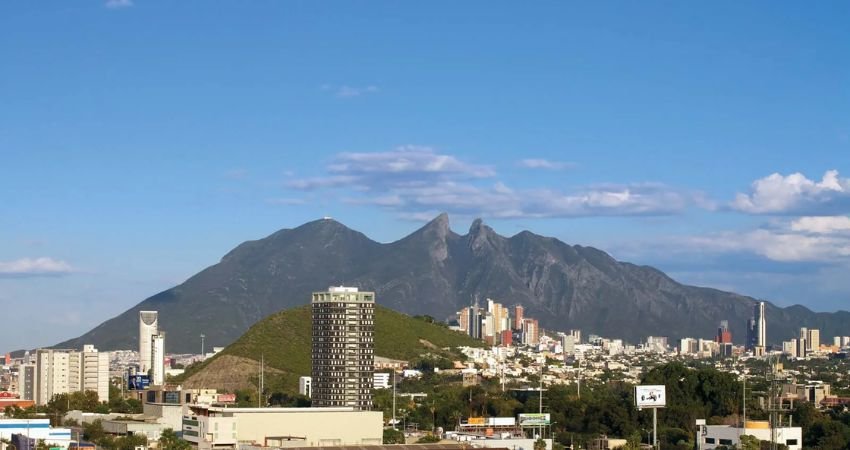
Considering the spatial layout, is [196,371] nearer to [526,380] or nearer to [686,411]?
[526,380]

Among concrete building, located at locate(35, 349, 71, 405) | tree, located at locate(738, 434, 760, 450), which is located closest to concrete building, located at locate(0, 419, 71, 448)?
tree, located at locate(738, 434, 760, 450)

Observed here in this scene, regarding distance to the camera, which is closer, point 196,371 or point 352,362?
point 352,362

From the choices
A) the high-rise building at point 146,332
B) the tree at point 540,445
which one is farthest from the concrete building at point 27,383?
the tree at point 540,445

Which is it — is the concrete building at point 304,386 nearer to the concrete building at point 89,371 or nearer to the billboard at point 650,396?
the concrete building at point 89,371

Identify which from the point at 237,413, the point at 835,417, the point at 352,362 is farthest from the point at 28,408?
the point at 835,417

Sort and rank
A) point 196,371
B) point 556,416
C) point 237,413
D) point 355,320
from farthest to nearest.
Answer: point 196,371
point 355,320
point 556,416
point 237,413

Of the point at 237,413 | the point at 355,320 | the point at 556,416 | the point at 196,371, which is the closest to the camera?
the point at 237,413
